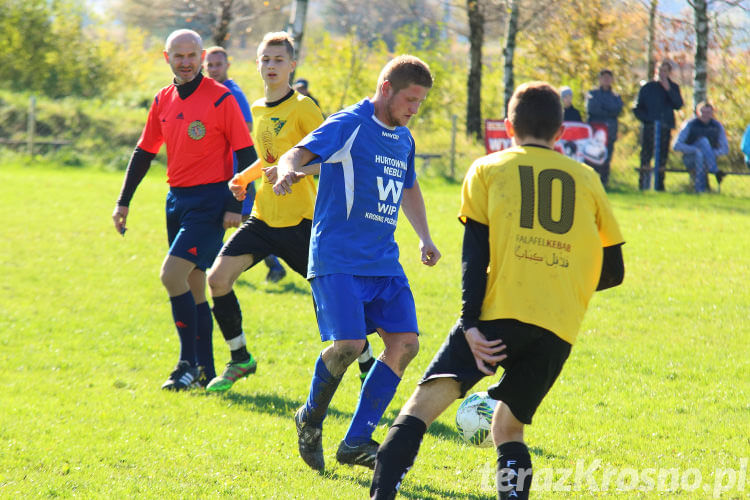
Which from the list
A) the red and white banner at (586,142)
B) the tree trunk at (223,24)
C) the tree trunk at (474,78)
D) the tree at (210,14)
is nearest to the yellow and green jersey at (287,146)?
the red and white banner at (586,142)

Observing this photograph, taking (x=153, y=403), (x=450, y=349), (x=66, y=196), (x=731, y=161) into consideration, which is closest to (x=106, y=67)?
(x=66, y=196)

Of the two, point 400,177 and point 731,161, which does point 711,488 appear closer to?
point 400,177

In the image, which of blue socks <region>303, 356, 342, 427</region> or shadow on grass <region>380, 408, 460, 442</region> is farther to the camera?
shadow on grass <region>380, 408, 460, 442</region>

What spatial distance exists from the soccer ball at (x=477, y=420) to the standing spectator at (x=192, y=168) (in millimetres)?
2310

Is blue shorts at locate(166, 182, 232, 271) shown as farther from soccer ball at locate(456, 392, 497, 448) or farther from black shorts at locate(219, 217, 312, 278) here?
soccer ball at locate(456, 392, 497, 448)

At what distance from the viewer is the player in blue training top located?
4.39 m

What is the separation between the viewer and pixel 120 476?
4527 millimetres

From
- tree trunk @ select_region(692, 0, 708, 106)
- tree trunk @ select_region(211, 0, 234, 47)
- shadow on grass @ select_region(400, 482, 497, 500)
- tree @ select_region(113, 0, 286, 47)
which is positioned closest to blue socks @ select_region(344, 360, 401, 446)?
shadow on grass @ select_region(400, 482, 497, 500)

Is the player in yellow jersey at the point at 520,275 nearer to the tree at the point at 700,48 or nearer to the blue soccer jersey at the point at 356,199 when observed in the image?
the blue soccer jersey at the point at 356,199

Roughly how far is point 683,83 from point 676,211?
1491 centimetres

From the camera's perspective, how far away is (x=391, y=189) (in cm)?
454

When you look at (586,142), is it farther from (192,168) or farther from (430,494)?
(430,494)

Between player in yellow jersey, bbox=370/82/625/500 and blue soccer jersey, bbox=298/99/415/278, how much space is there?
877mm

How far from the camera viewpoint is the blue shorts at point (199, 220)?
→ 6.16 meters
